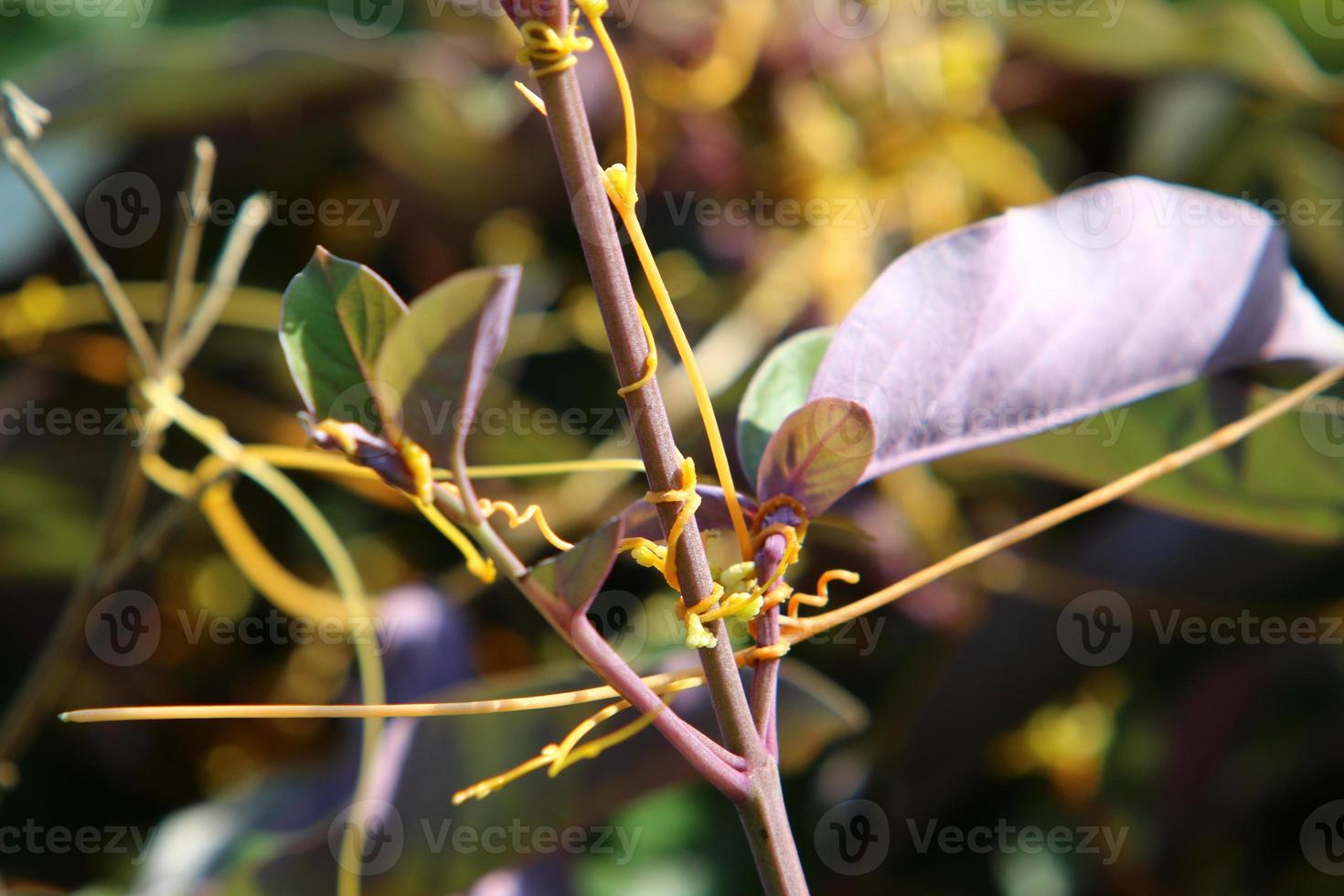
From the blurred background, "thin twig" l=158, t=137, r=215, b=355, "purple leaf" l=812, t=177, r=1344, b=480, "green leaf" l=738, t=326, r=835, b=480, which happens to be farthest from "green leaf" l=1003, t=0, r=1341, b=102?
"thin twig" l=158, t=137, r=215, b=355

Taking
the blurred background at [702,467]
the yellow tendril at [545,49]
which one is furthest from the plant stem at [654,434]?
the blurred background at [702,467]

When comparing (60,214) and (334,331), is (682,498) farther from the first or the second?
(60,214)

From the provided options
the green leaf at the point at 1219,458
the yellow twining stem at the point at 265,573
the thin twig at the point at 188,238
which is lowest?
the green leaf at the point at 1219,458

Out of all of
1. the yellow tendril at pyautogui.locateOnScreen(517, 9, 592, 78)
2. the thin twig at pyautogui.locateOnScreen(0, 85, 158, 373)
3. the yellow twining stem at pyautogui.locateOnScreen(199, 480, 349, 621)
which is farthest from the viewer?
the yellow twining stem at pyautogui.locateOnScreen(199, 480, 349, 621)

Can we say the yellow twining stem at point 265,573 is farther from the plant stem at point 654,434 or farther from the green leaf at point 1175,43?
the green leaf at point 1175,43

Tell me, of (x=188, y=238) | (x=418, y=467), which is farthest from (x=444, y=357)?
(x=188, y=238)

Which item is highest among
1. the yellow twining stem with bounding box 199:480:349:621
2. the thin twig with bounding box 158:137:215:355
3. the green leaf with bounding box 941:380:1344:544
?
the thin twig with bounding box 158:137:215:355

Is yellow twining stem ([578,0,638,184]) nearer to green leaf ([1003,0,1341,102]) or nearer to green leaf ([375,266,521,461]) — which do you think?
green leaf ([375,266,521,461])
